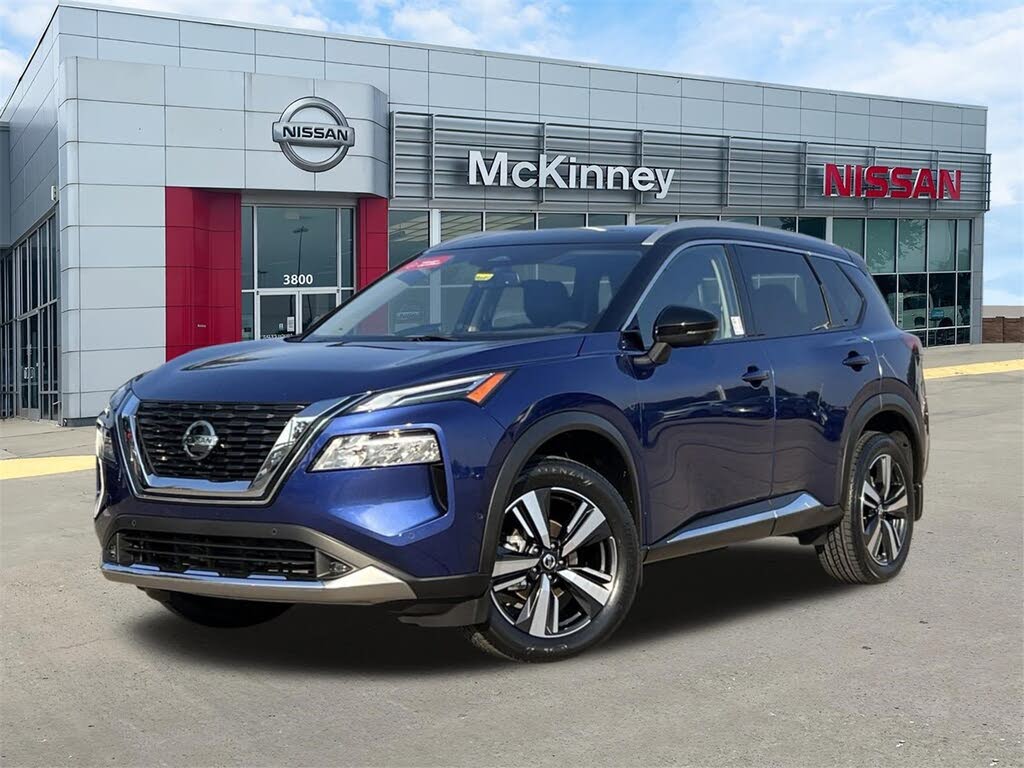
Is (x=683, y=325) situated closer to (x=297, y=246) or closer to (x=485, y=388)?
(x=485, y=388)

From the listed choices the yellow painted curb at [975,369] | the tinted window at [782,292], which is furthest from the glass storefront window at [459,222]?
the tinted window at [782,292]

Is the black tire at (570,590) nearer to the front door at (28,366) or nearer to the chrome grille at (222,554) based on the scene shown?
the chrome grille at (222,554)

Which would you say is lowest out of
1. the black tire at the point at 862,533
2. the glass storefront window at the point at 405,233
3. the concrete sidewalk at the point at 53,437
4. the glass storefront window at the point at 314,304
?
the concrete sidewalk at the point at 53,437

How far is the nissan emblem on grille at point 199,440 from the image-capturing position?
4961 mm

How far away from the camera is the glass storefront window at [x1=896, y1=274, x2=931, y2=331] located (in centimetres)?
4050

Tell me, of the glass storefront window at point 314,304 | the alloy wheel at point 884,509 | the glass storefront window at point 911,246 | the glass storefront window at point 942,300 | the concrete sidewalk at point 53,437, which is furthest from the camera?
the glass storefront window at point 942,300

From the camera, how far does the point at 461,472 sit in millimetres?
4848

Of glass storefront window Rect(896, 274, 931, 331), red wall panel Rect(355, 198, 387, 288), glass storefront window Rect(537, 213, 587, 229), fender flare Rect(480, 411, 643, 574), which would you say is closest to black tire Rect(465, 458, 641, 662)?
fender flare Rect(480, 411, 643, 574)

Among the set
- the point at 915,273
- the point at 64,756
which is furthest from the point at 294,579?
the point at 915,273

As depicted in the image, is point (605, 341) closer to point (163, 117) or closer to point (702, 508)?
point (702, 508)

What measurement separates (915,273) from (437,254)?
120 ft

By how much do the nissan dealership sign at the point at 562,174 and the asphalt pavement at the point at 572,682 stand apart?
79.8ft

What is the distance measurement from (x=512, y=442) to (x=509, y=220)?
27563 mm

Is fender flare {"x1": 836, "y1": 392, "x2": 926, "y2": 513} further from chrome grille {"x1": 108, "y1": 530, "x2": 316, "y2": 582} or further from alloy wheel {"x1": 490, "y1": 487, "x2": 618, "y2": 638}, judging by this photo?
chrome grille {"x1": 108, "y1": 530, "x2": 316, "y2": 582}
